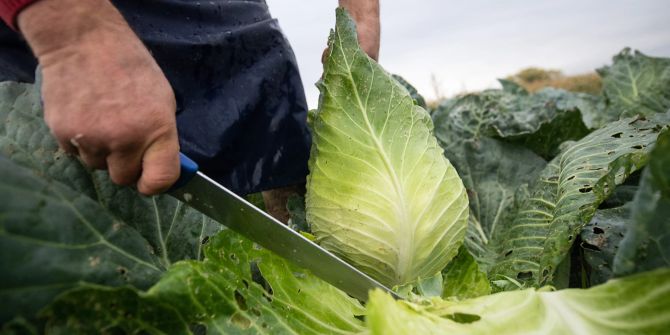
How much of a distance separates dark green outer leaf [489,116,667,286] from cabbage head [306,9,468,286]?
0.18 meters

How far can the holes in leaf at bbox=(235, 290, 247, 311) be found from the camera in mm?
942

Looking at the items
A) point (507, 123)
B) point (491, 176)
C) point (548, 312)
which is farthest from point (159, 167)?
point (507, 123)

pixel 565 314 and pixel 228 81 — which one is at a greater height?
pixel 565 314

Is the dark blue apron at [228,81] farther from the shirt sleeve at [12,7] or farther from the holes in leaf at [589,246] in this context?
the holes in leaf at [589,246]

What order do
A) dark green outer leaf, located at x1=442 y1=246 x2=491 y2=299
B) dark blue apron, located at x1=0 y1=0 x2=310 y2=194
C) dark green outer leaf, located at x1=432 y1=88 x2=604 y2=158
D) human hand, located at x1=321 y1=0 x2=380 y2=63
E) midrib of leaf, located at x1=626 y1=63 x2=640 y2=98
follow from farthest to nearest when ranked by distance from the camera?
midrib of leaf, located at x1=626 y1=63 x2=640 y2=98
dark green outer leaf, located at x1=432 y1=88 x2=604 y2=158
human hand, located at x1=321 y1=0 x2=380 y2=63
dark blue apron, located at x1=0 y1=0 x2=310 y2=194
dark green outer leaf, located at x1=442 y1=246 x2=491 y2=299

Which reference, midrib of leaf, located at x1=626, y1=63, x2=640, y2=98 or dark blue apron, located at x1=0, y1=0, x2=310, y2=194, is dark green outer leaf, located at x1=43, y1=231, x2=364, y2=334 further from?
midrib of leaf, located at x1=626, y1=63, x2=640, y2=98

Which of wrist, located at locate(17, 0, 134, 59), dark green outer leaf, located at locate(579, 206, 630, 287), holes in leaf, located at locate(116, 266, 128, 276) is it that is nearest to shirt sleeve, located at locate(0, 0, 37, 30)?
wrist, located at locate(17, 0, 134, 59)

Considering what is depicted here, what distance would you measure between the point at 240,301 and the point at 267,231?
13cm

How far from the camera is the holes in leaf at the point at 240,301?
94cm

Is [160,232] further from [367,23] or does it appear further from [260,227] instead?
[367,23]

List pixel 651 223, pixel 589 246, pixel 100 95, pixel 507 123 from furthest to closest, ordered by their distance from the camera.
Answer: pixel 507 123, pixel 589 246, pixel 100 95, pixel 651 223

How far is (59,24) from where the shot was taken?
882 mm

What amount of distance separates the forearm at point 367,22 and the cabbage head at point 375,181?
472 mm

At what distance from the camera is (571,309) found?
817 millimetres
